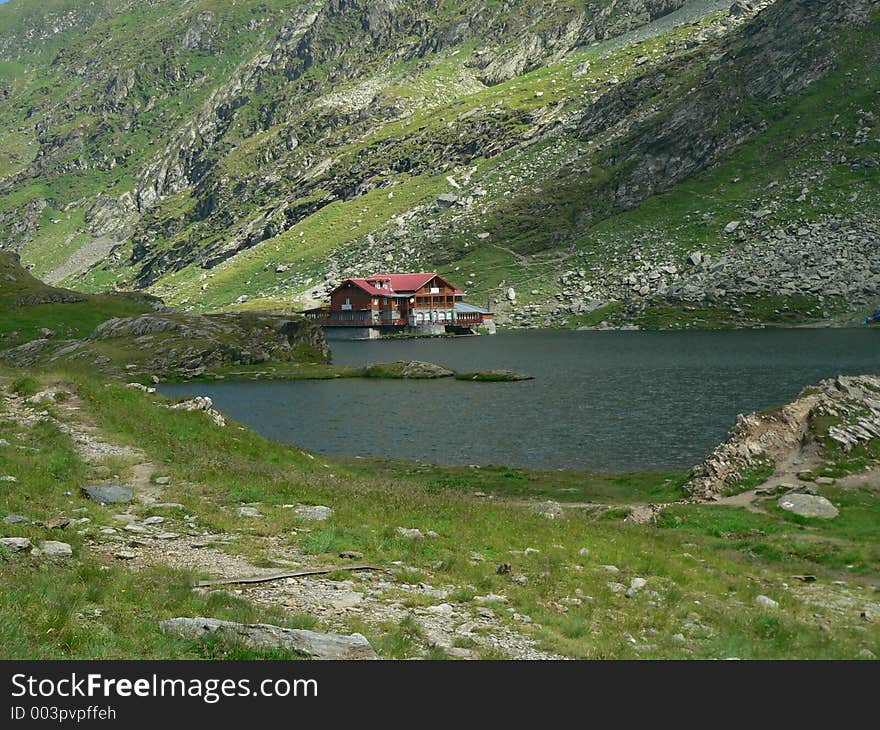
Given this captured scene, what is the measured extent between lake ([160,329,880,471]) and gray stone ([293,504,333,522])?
1236 inches

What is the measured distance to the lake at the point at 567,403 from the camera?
190ft

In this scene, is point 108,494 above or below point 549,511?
above

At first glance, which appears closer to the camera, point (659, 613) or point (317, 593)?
point (317, 593)

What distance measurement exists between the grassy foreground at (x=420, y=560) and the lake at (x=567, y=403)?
2267 cm

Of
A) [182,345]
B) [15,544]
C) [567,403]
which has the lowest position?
[567,403]

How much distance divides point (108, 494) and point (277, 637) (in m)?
12.7

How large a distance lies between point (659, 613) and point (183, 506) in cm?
1364

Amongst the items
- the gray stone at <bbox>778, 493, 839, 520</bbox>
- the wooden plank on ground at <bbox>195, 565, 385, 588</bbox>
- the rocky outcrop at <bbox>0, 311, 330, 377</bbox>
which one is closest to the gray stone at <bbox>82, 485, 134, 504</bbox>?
the wooden plank on ground at <bbox>195, 565, 385, 588</bbox>

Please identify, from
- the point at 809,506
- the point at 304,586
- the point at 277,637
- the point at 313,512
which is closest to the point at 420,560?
the point at 304,586

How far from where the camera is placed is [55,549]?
1530 centimetres

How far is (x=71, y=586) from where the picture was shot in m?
12.6

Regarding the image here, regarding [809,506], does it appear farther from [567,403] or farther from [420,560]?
[567,403]
